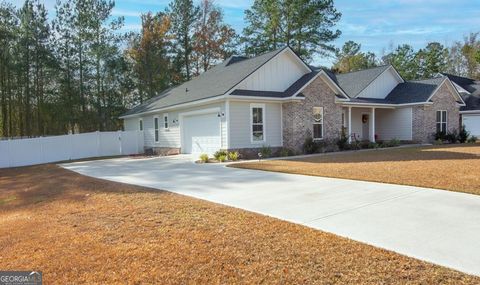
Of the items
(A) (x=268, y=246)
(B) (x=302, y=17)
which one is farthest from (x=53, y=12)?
(A) (x=268, y=246)

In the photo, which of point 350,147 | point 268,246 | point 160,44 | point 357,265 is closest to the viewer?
point 357,265

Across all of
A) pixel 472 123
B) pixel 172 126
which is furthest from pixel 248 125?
pixel 472 123

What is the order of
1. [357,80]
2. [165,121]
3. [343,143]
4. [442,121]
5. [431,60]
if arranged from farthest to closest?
[431,60] < [357,80] < [442,121] < [165,121] < [343,143]

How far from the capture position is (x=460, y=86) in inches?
1300

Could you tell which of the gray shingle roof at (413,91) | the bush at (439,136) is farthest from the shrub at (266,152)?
the bush at (439,136)

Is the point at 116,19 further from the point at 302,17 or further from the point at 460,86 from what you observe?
the point at 460,86

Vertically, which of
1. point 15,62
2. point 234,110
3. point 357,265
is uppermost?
point 15,62

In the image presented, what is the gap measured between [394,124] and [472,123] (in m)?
10.7

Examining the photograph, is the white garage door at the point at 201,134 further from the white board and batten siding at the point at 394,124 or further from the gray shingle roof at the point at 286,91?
the white board and batten siding at the point at 394,124

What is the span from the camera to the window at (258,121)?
1748 cm

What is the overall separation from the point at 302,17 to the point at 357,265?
3315cm

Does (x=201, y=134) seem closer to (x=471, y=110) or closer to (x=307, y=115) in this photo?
(x=307, y=115)

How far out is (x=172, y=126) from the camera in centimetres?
2167

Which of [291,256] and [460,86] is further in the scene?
[460,86]
